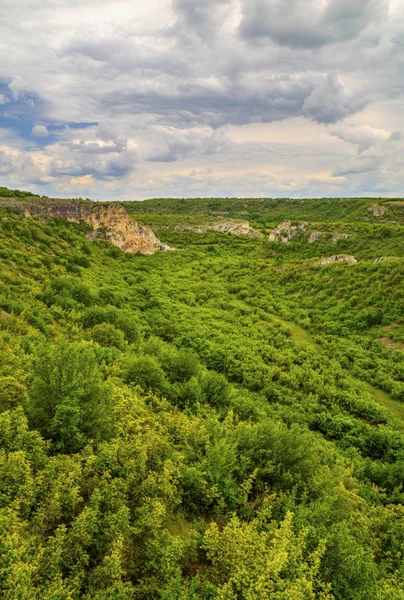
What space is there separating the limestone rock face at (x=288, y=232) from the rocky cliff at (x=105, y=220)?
2600 centimetres

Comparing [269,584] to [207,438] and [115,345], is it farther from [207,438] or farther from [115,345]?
[115,345]

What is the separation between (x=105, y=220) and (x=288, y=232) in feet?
130

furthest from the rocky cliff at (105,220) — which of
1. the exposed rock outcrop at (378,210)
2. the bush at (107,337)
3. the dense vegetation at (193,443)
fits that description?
the exposed rock outcrop at (378,210)

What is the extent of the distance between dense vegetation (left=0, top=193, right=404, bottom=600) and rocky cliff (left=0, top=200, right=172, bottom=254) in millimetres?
10077

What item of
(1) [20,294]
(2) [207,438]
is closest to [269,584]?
(2) [207,438]

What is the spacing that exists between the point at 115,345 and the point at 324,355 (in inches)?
741

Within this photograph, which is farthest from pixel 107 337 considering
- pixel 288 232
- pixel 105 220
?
pixel 288 232

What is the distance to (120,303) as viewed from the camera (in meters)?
35.3

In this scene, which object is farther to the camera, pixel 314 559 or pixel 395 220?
pixel 395 220

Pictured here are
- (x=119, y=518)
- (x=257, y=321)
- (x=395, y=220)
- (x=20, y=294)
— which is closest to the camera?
(x=119, y=518)

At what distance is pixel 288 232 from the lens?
251ft

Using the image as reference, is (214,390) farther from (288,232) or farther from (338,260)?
(288,232)

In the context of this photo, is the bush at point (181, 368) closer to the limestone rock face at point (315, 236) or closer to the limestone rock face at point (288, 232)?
the limestone rock face at point (315, 236)

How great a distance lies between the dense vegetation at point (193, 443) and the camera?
7.00m
